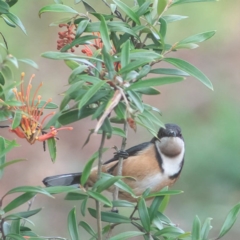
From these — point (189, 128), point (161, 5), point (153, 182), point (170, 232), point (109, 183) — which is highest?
point (161, 5)

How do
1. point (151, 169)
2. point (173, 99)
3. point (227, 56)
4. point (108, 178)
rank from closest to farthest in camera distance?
point (108, 178) → point (151, 169) → point (173, 99) → point (227, 56)

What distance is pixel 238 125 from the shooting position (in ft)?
10.0

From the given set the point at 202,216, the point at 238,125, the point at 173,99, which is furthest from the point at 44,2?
the point at 202,216

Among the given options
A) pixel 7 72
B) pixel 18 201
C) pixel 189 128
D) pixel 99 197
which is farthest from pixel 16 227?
pixel 189 128

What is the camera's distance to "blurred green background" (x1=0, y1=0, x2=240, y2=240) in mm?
2838

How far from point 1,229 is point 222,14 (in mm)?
3076

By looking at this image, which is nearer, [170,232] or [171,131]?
[170,232]

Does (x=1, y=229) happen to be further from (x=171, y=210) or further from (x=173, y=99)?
(x=173, y=99)

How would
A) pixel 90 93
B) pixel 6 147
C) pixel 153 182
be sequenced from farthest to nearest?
pixel 153 182 < pixel 6 147 < pixel 90 93

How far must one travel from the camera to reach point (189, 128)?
3117 millimetres

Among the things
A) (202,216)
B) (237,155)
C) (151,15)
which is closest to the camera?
Result: (151,15)

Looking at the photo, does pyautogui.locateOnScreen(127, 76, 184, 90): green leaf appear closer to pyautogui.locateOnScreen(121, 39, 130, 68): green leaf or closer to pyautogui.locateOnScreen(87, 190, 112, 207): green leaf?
pyautogui.locateOnScreen(121, 39, 130, 68): green leaf

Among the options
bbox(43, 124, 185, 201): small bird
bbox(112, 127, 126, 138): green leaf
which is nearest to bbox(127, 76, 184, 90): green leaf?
bbox(112, 127, 126, 138): green leaf

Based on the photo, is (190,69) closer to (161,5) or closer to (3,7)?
(161,5)
